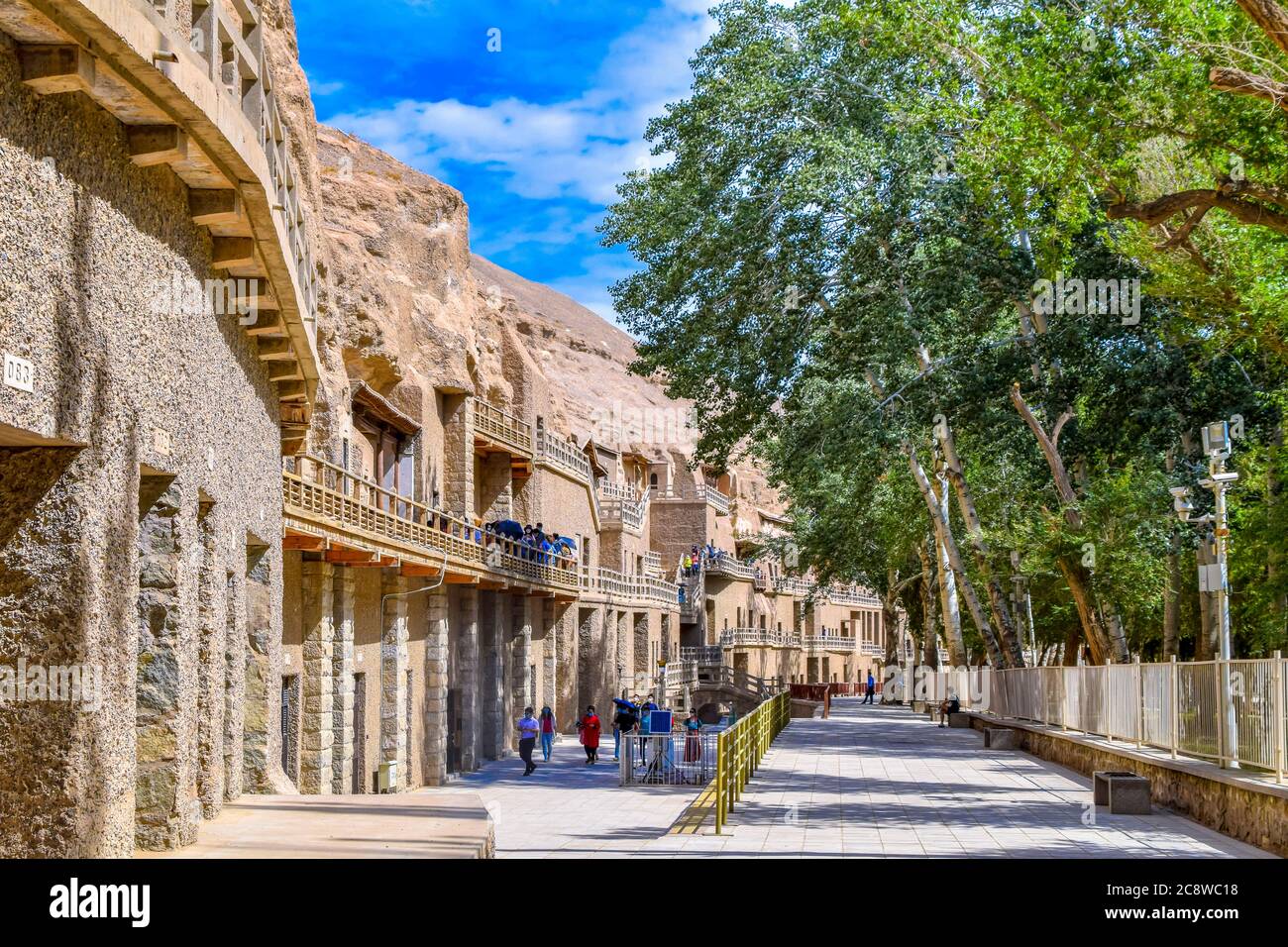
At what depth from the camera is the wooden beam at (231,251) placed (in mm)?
11031

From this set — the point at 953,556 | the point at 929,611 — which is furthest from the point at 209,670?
the point at 929,611

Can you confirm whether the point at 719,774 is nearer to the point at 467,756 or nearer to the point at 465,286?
the point at 467,756

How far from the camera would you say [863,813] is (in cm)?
1767

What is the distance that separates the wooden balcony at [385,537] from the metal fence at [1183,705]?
454 inches

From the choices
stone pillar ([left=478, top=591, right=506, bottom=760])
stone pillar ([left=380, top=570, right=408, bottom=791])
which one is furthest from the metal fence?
stone pillar ([left=478, top=591, right=506, bottom=760])

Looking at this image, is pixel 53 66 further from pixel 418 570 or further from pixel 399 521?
pixel 418 570

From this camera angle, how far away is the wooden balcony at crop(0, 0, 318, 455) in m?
6.96

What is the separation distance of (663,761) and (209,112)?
19.9 meters

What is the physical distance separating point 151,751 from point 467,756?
82.5 feet

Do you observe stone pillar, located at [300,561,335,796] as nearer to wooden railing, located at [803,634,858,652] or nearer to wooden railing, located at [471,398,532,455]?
wooden railing, located at [471,398,532,455]

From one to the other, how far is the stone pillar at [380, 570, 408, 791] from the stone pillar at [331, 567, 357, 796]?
134 inches

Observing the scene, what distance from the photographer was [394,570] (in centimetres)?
2795

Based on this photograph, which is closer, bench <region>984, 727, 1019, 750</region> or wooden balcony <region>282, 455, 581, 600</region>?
wooden balcony <region>282, 455, 581, 600</region>

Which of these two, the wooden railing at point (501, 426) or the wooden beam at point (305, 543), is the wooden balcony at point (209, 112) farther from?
the wooden railing at point (501, 426)
